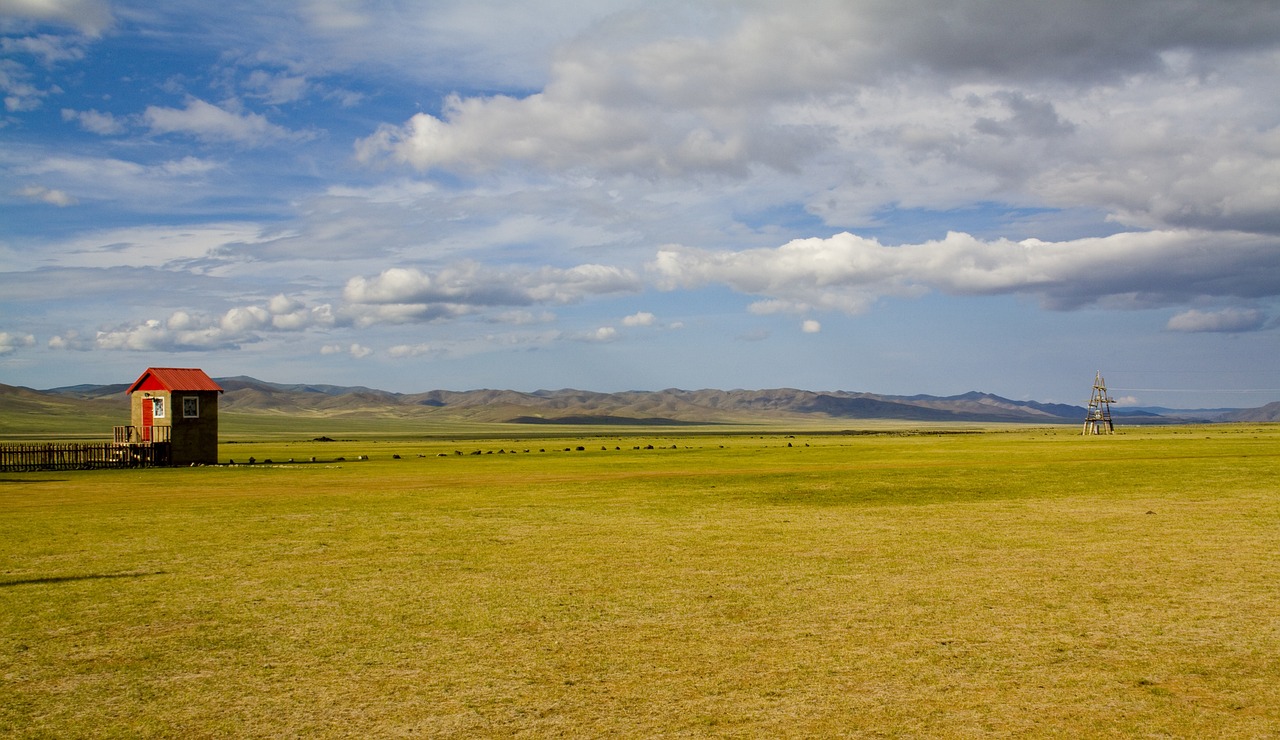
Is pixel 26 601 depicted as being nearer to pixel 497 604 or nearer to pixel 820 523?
pixel 497 604

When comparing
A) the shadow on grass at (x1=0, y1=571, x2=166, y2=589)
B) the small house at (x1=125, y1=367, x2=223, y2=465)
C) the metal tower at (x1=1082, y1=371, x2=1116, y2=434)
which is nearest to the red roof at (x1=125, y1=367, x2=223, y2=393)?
the small house at (x1=125, y1=367, x2=223, y2=465)

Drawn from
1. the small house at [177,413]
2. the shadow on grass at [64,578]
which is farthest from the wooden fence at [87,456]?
the shadow on grass at [64,578]

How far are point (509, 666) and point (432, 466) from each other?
174 ft

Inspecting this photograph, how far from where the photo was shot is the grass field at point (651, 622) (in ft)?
30.6

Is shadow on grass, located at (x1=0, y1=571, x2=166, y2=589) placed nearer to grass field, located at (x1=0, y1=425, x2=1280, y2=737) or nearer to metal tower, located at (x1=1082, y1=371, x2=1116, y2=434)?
grass field, located at (x1=0, y1=425, x2=1280, y2=737)

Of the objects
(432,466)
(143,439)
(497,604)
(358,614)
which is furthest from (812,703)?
(143,439)

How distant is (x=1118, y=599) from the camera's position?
47.3 feet

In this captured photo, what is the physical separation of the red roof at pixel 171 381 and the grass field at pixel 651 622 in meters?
39.3

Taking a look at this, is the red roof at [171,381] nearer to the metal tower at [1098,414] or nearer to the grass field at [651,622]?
the grass field at [651,622]

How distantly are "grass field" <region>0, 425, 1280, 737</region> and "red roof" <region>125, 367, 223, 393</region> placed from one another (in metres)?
39.3

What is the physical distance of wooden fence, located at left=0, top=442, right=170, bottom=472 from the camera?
61688mm

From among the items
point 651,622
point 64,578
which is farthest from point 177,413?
point 651,622

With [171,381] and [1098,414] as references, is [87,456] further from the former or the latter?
[1098,414]

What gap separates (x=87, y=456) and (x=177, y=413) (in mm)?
6650
